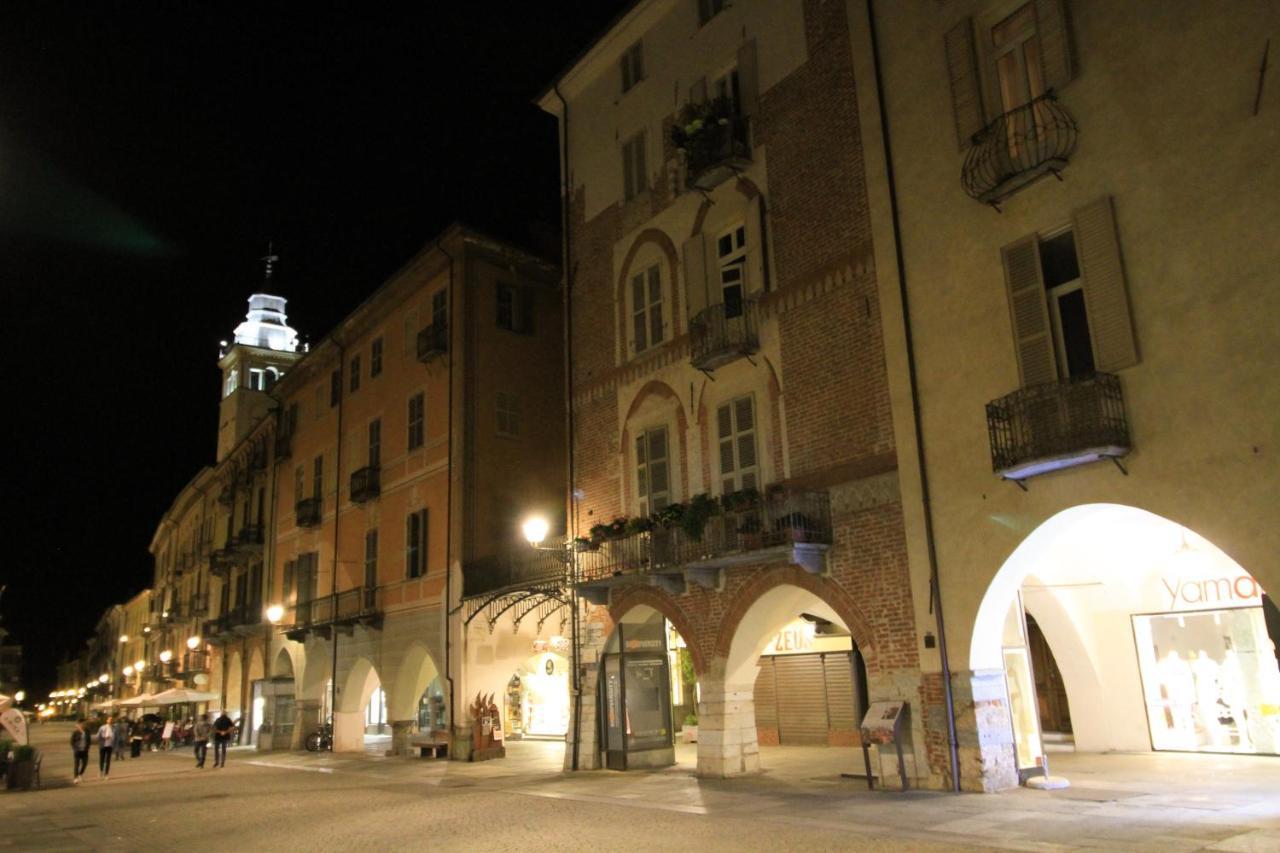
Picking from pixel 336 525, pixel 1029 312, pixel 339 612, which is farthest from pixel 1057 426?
pixel 336 525

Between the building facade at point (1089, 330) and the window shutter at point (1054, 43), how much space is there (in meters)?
0.03

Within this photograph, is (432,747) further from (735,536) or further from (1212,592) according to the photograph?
(1212,592)

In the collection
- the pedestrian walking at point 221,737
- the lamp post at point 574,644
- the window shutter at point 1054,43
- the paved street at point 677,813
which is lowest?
the paved street at point 677,813

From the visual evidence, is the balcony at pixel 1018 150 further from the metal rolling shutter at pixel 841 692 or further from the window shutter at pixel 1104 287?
the metal rolling shutter at pixel 841 692

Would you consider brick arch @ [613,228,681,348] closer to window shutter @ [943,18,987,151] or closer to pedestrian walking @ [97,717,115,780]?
window shutter @ [943,18,987,151]

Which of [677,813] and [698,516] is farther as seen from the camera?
[698,516]

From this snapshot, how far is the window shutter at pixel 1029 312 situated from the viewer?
12.1 m

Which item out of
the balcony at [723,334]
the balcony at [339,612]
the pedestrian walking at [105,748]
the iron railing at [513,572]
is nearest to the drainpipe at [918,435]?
the balcony at [723,334]

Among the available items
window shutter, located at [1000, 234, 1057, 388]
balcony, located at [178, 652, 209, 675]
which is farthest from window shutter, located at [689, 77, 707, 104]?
balcony, located at [178, 652, 209, 675]

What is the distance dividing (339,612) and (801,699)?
14.0 m

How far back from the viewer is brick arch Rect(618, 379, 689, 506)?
17766 mm

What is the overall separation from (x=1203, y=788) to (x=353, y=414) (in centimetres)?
2479

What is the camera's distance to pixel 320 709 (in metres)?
31.7

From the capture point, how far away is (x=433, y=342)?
82.3 ft
